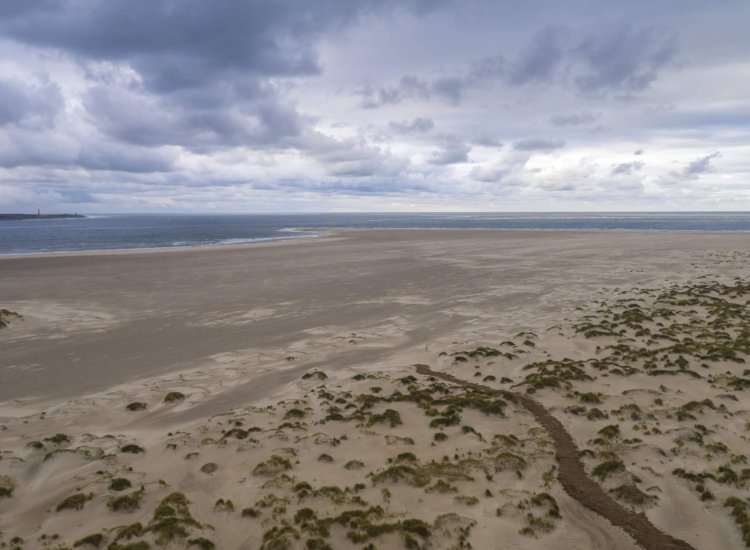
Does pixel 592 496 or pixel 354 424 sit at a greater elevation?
pixel 592 496

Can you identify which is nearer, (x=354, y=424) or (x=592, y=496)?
(x=592, y=496)

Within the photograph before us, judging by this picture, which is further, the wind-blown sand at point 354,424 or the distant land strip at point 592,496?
the wind-blown sand at point 354,424

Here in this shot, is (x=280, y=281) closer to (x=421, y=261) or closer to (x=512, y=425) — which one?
(x=421, y=261)

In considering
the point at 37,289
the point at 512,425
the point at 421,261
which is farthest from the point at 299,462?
the point at 421,261

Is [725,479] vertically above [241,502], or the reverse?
[725,479]
